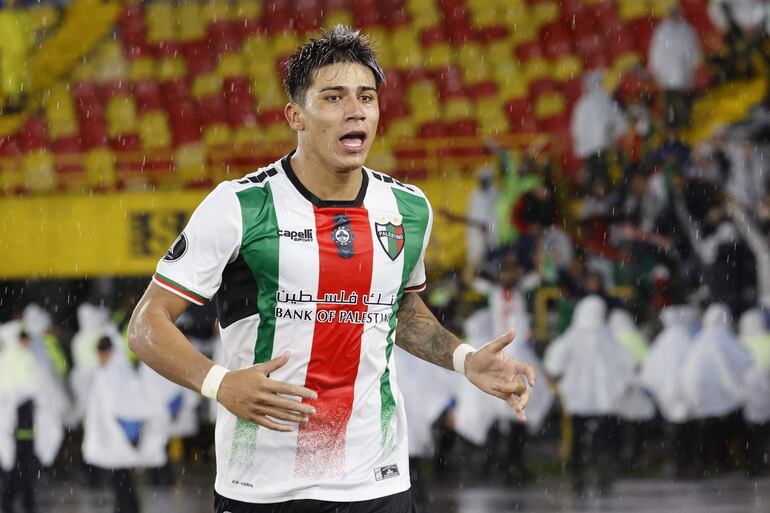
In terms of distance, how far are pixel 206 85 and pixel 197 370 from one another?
14.9 meters

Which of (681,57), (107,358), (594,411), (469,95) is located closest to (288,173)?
(107,358)

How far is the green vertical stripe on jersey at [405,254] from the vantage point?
3.93 m

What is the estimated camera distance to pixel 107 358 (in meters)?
11.4

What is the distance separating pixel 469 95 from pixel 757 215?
4.86 meters

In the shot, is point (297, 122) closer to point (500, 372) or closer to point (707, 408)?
point (500, 372)

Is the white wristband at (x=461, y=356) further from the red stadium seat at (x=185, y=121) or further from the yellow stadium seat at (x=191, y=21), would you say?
the yellow stadium seat at (x=191, y=21)

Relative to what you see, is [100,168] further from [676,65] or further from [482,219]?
[676,65]

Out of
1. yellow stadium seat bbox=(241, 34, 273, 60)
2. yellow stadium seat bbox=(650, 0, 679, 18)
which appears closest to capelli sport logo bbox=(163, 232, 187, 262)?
yellow stadium seat bbox=(650, 0, 679, 18)

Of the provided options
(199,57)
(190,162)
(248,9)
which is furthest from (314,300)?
(248,9)

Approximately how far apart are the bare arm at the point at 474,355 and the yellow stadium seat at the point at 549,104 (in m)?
12.4

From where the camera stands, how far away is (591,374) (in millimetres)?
12391

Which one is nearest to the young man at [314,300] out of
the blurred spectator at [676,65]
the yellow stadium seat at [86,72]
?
the blurred spectator at [676,65]

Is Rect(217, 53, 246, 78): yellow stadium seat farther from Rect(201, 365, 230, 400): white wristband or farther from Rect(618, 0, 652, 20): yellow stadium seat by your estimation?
Rect(201, 365, 230, 400): white wristband

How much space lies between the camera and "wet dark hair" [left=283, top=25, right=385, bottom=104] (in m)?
3.83
